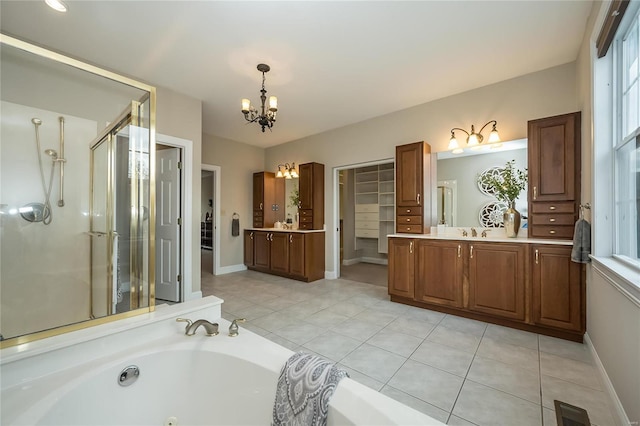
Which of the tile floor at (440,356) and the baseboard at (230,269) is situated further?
the baseboard at (230,269)

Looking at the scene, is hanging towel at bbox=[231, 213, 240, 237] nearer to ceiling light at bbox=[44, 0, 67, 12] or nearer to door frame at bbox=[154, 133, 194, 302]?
door frame at bbox=[154, 133, 194, 302]

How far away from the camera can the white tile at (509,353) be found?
1978mm

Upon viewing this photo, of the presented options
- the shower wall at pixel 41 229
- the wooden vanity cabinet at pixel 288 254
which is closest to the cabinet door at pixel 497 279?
the wooden vanity cabinet at pixel 288 254

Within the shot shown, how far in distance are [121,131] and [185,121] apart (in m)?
1.47

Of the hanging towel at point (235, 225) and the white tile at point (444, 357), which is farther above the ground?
the hanging towel at point (235, 225)

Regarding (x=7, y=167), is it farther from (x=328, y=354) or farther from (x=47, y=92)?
(x=328, y=354)

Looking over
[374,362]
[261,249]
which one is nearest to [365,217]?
[261,249]

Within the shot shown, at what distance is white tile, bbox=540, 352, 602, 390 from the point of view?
175cm

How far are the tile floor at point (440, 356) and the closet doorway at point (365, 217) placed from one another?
8.69ft

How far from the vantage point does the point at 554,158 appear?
8.17 feet

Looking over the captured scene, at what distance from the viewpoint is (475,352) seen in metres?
2.14

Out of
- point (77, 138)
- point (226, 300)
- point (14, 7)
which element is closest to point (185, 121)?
point (77, 138)

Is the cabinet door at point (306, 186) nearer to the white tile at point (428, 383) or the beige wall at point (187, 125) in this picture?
the beige wall at point (187, 125)

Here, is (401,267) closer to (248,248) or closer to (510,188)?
(510,188)
